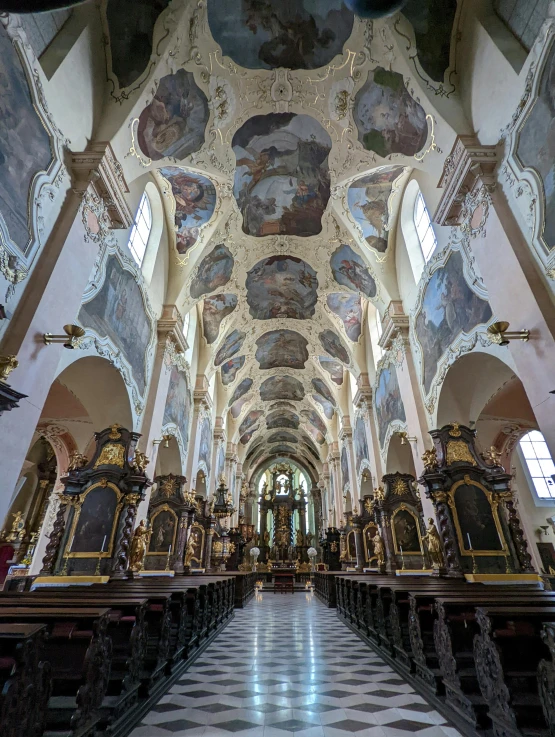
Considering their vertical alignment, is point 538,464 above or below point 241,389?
below

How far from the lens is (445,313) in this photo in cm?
995

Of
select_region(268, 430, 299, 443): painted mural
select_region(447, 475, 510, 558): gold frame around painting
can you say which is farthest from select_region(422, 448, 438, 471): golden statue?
select_region(268, 430, 299, 443): painted mural

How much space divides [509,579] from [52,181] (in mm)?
11850

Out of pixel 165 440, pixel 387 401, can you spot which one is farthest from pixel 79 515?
pixel 387 401

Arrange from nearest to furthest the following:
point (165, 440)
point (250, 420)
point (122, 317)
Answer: point (122, 317)
point (165, 440)
point (250, 420)

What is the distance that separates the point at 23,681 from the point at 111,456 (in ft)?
25.8

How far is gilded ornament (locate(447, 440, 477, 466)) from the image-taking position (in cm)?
961

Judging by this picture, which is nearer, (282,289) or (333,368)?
(282,289)

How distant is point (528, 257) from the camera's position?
21.1 ft

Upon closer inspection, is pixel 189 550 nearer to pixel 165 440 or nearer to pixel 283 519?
pixel 165 440

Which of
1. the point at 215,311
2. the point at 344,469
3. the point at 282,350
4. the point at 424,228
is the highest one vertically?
the point at 282,350

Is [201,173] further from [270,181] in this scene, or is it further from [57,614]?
[57,614]

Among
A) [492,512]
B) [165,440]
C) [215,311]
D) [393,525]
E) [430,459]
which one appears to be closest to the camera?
[492,512]

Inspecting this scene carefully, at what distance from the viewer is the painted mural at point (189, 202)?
1197cm
